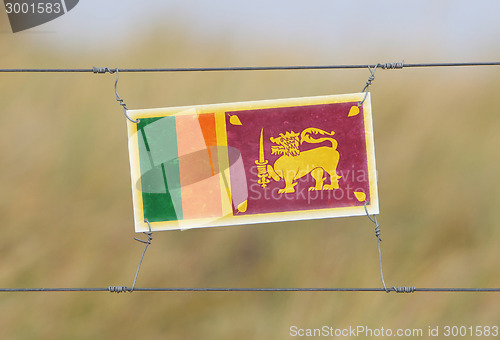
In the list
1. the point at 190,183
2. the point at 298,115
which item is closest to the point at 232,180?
the point at 190,183

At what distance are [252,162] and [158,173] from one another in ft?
1.32

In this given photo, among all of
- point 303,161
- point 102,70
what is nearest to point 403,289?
point 303,161

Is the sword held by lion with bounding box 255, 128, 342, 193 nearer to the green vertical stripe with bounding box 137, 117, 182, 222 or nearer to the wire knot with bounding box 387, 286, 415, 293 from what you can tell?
the green vertical stripe with bounding box 137, 117, 182, 222

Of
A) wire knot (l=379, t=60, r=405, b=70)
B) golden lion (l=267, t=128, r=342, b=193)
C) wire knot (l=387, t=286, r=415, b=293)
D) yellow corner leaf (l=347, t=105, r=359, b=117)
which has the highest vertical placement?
wire knot (l=379, t=60, r=405, b=70)

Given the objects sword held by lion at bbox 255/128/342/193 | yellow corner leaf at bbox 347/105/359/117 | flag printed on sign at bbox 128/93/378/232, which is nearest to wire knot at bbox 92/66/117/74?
flag printed on sign at bbox 128/93/378/232

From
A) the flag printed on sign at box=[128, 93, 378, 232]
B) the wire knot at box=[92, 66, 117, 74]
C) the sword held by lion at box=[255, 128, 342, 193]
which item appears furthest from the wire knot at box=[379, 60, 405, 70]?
the wire knot at box=[92, 66, 117, 74]

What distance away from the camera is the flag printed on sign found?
3193 millimetres

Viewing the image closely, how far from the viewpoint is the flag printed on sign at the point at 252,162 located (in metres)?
3.19

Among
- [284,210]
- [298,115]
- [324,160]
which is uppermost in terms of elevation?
[298,115]

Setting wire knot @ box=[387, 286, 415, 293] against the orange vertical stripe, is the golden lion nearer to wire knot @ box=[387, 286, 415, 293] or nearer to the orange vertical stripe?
the orange vertical stripe

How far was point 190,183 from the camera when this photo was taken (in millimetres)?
3232

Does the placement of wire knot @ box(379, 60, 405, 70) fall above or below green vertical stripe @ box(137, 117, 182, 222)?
above

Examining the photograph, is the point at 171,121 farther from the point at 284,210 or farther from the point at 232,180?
the point at 284,210

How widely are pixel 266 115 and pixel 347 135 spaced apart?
352 mm
